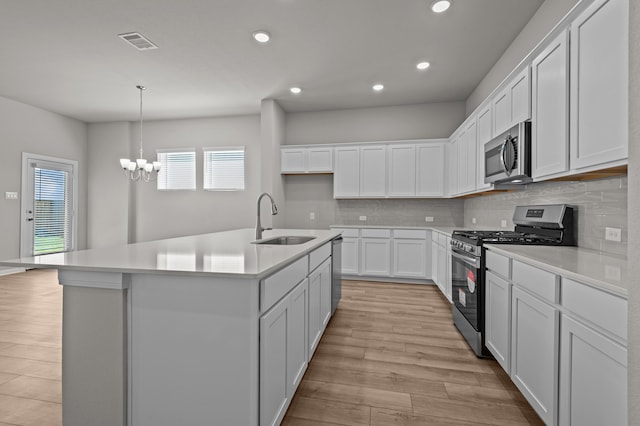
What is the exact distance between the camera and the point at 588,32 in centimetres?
168

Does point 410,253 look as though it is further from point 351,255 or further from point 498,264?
point 498,264

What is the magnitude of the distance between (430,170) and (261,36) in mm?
3252

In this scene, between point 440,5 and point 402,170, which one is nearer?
point 440,5

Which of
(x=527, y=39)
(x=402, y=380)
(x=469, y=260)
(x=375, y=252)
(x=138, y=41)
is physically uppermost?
(x=138, y=41)

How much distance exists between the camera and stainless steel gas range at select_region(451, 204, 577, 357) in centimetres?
230

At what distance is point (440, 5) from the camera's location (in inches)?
113

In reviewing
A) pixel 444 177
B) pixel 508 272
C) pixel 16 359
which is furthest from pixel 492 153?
pixel 16 359

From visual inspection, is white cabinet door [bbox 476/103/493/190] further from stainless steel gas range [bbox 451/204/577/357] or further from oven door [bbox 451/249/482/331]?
oven door [bbox 451/249/482/331]

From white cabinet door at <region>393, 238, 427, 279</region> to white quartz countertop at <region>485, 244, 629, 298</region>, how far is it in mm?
2549

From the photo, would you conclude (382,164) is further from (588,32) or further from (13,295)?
(13,295)

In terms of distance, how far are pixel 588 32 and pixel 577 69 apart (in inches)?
7.3

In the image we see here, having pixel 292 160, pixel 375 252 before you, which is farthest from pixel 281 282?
pixel 292 160

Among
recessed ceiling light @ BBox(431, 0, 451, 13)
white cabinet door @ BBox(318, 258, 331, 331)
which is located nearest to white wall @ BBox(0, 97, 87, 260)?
white cabinet door @ BBox(318, 258, 331, 331)

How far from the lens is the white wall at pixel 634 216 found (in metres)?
0.93
